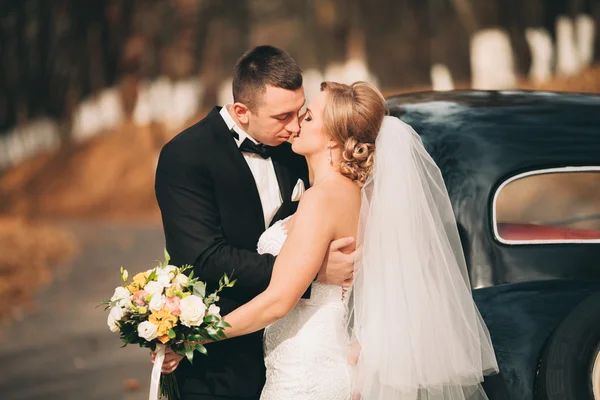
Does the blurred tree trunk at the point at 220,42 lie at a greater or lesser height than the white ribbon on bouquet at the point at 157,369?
greater

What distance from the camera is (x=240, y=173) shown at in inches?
126

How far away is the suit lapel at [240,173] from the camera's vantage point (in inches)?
126

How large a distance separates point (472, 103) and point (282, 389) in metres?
1.48

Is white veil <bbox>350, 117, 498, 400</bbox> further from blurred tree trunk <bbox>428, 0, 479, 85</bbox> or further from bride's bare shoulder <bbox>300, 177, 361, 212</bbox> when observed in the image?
blurred tree trunk <bbox>428, 0, 479, 85</bbox>

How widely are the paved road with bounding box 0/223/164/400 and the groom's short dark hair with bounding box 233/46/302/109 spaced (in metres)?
3.06

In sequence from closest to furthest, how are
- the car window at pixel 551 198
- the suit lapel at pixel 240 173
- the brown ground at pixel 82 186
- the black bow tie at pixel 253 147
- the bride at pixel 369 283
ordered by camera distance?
the bride at pixel 369 283
the suit lapel at pixel 240 173
the black bow tie at pixel 253 147
the car window at pixel 551 198
the brown ground at pixel 82 186

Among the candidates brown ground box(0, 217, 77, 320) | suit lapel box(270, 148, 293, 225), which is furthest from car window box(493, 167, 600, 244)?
suit lapel box(270, 148, 293, 225)

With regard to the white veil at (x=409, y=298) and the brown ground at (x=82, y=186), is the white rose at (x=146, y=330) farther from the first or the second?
the brown ground at (x=82, y=186)

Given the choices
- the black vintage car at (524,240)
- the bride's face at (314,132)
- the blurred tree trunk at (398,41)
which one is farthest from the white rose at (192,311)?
the blurred tree trunk at (398,41)

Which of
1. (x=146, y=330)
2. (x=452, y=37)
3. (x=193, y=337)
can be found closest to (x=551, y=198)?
→ (x=452, y=37)

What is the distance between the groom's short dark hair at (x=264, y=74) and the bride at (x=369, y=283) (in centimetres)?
16

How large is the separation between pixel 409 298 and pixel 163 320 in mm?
875

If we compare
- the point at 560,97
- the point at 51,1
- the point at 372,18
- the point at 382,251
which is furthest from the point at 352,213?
the point at 51,1

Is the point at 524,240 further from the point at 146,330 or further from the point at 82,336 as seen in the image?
the point at 82,336
